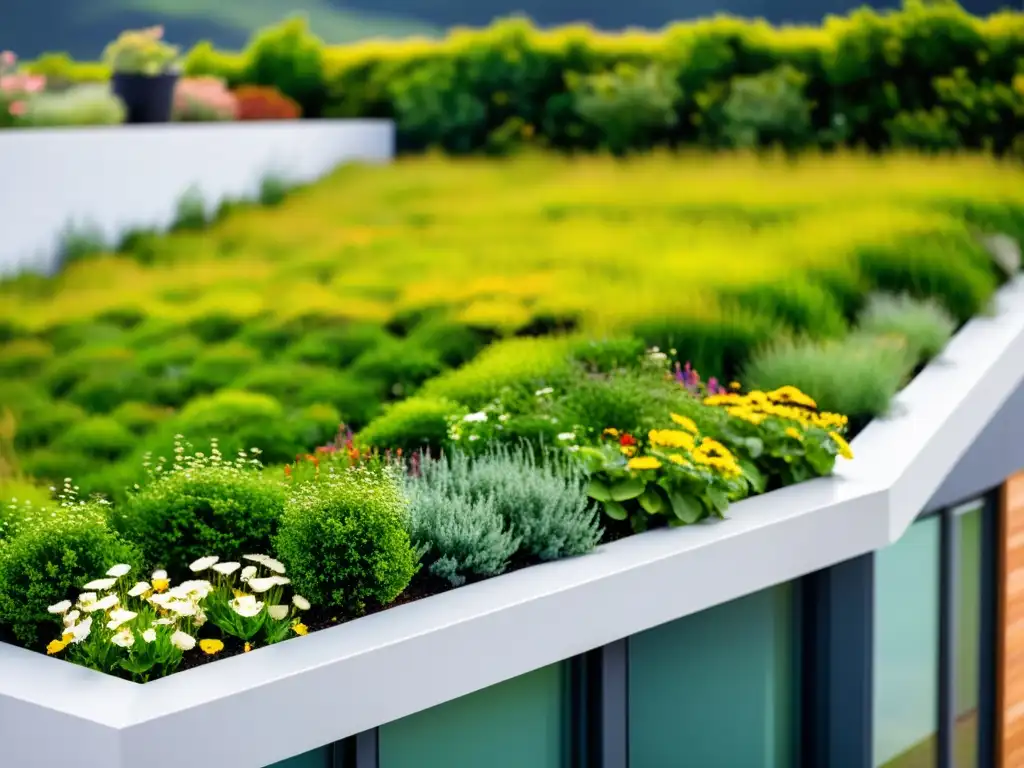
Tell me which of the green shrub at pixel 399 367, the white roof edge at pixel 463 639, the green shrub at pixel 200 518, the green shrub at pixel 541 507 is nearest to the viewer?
the white roof edge at pixel 463 639

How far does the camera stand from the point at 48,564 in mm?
3760

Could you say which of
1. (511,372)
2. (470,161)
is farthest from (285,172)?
(511,372)

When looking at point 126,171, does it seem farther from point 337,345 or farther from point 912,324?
point 912,324

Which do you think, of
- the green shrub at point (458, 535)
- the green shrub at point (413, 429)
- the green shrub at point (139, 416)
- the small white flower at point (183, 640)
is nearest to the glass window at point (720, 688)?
the green shrub at point (458, 535)

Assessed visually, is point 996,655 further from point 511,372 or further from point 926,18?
point 926,18

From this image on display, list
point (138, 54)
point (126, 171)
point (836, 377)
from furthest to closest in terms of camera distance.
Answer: point (138, 54)
point (126, 171)
point (836, 377)

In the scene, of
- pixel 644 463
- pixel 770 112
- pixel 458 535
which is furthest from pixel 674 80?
pixel 458 535

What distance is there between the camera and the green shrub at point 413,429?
5.77 meters

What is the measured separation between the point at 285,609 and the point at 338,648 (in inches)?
10.1

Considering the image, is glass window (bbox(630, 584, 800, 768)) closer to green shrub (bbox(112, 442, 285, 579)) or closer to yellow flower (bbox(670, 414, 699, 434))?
yellow flower (bbox(670, 414, 699, 434))

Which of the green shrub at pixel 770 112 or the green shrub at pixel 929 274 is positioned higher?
the green shrub at pixel 770 112

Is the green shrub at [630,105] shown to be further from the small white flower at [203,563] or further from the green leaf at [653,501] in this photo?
the small white flower at [203,563]

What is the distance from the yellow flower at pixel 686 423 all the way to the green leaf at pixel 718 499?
0.40 meters

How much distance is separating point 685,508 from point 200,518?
172cm
